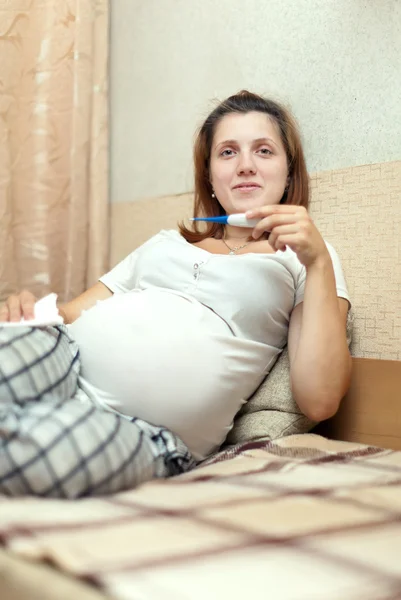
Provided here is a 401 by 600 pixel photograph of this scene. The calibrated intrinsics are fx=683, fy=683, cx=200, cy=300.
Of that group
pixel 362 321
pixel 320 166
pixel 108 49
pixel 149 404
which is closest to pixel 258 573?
pixel 149 404

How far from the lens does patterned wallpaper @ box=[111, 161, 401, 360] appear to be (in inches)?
47.1

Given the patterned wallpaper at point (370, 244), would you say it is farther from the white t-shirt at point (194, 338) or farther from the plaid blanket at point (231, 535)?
the plaid blanket at point (231, 535)

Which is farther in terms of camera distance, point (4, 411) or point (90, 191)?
point (90, 191)

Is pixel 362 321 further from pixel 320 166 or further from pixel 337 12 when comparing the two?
pixel 337 12

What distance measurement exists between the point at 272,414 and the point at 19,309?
0.48 metres

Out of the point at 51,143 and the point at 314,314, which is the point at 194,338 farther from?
the point at 51,143

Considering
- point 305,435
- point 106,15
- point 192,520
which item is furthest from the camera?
point 106,15

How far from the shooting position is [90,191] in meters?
1.85

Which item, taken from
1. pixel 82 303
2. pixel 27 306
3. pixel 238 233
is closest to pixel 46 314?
pixel 27 306

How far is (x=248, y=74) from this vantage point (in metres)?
1.53

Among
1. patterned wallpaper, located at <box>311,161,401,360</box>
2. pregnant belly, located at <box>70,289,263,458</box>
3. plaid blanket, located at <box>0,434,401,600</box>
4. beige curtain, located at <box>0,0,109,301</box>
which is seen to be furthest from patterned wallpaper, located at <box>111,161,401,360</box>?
beige curtain, located at <box>0,0,109,301</box>

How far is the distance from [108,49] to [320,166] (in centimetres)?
84

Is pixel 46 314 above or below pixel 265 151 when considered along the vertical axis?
below

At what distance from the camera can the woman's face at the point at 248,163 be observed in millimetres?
1320
